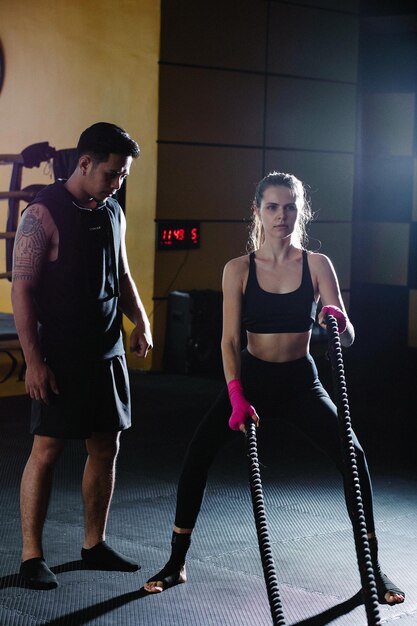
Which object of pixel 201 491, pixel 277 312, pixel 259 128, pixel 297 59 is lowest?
pixel 201 491

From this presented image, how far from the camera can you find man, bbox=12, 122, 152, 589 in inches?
106

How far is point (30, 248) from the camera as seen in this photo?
267 cm

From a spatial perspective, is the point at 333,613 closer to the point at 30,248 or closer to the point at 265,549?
the point at 265,549

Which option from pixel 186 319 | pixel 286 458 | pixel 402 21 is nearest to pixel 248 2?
pixel 402 21

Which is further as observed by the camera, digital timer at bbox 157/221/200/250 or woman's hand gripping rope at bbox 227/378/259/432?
digital timer at bbox 157/221/200/250

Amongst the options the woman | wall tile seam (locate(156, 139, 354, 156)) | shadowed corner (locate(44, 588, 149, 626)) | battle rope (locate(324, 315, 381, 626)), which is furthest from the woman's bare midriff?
wall tile seam (locate(156, 139, 354, 156))

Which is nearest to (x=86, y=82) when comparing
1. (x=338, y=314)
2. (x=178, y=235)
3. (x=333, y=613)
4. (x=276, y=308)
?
(x=178, y=235)

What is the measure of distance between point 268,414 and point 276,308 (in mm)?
306

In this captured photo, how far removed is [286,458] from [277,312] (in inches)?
73.4

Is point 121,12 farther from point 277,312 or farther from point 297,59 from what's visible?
point 277,312

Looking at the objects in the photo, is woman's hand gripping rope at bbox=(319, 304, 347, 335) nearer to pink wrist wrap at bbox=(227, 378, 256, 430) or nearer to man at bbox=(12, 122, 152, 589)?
pink wrist wrap at bbox=(227, 378, 256, 430)

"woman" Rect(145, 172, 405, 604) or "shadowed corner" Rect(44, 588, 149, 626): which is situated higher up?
"woman" Rect(145, 172, 405, 604)

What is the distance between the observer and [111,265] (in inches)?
112

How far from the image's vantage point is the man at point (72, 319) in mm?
2684
